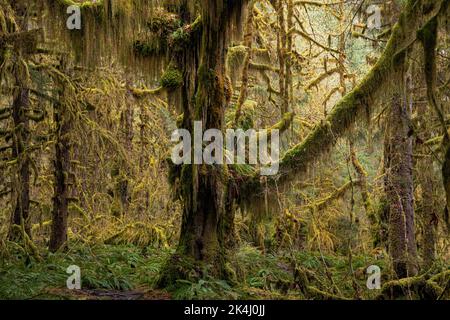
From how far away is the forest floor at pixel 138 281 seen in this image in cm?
646

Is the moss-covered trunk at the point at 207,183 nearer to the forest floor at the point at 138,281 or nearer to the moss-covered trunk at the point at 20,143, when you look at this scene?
the forest floor at the point at 138,281

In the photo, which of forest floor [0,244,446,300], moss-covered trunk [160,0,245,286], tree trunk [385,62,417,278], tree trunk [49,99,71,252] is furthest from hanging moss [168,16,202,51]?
forest floor [0,244,446,300]

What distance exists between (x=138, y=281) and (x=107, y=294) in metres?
1.11

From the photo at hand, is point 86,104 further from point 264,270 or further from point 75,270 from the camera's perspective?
point 264,270

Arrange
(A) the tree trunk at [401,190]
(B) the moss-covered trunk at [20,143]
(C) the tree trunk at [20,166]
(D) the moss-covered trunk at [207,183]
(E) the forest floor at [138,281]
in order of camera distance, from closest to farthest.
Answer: (B) the moss-covered trunk at [20,143]
(C) the tree trunk at [20,166]
(E) the forest floor at [138,281]
(D) the moss-covered trunk at [207,183]
(A) the tree trunk at [401,190]

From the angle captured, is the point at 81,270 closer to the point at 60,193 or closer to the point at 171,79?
the point at 60,193

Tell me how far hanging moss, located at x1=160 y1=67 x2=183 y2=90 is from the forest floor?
3125 mm

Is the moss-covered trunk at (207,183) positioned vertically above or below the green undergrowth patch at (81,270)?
above

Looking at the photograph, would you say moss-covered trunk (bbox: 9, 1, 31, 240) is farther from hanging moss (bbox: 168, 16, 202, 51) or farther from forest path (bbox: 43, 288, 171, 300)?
hanging moss (bbox: 168, 16, 202, 51)

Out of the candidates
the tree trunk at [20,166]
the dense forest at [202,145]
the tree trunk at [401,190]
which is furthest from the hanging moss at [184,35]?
the tree trunk at [401,190]

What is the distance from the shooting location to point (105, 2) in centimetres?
720

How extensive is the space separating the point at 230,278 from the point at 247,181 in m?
1.74

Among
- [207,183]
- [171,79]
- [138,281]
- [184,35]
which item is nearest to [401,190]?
[207,183]

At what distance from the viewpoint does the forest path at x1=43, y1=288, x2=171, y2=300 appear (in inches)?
251
